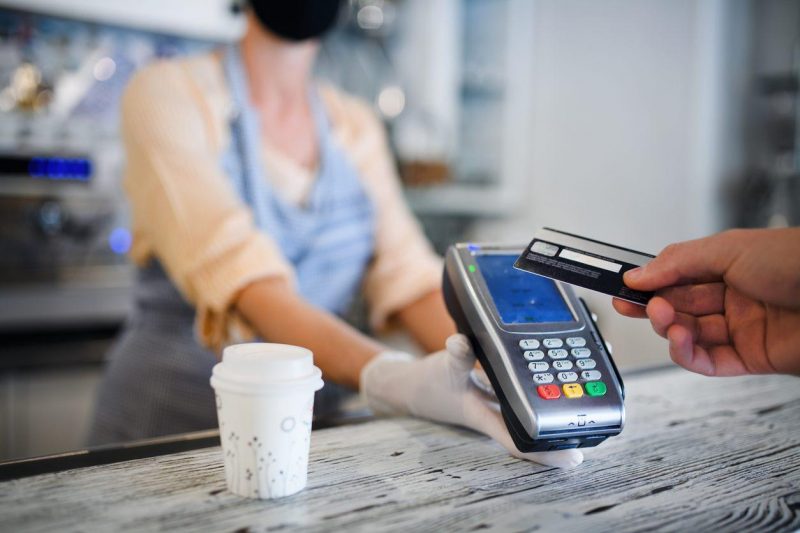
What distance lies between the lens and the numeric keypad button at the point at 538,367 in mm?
634

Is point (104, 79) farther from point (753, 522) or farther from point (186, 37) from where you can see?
point (753, 522)

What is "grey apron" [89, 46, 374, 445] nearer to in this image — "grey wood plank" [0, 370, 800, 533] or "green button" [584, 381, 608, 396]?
"grey wood plank" [0, 370, 800, 533]

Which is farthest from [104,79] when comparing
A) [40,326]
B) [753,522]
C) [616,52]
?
[753,522]

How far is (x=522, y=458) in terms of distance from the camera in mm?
656

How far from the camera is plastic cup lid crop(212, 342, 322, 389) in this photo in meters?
0.53

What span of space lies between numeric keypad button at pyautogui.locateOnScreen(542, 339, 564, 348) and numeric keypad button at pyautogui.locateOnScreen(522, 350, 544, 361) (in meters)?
0.01

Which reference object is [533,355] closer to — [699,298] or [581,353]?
[581,353]

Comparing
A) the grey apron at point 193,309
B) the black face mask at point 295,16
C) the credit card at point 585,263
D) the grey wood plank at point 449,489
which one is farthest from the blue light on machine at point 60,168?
the credit card at point 585,263

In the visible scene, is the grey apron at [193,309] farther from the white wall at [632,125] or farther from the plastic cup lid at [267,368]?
the white wall at [632,125]

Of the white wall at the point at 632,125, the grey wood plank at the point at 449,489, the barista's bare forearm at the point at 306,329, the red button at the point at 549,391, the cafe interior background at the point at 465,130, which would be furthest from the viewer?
the white wall at the point at 632,125

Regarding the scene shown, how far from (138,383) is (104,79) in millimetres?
1157

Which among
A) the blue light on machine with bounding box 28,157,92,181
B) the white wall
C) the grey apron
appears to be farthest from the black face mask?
the white wall

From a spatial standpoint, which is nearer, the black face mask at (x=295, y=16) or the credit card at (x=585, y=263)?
the credit card at (x=585, y=263)

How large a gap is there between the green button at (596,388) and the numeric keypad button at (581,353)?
0.10ft
